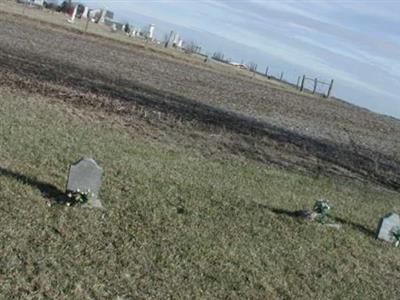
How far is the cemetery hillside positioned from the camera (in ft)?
22.6

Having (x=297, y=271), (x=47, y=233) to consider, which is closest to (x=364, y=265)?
(x=297, y=271)

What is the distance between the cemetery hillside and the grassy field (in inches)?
0.9

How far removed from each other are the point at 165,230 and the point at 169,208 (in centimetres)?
96

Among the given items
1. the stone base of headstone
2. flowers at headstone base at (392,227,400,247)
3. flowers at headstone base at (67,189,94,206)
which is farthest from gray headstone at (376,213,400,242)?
flowers at headstone base at (67,189,94,206)

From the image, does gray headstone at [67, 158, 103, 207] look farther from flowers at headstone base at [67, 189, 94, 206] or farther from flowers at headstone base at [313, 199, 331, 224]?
flowers at headstone base at [313, 199, 331, 224]

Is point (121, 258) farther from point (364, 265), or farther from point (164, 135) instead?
point (164, 135)

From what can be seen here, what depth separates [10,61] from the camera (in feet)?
67.1

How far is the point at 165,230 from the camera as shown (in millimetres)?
8375

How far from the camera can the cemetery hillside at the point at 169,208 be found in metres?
6.88

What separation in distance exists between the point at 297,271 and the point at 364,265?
140 cm

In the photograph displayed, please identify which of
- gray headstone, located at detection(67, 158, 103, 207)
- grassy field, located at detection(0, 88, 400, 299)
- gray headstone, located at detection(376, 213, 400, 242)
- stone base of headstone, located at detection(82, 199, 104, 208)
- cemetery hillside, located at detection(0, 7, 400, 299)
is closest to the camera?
grassy field, located at detection(0, 88, 400, 299)

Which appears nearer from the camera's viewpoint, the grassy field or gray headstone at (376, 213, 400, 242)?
the grassy field

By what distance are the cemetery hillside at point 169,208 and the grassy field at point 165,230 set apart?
0.08 feet

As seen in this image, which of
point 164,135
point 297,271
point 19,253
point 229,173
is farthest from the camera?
point 164,135
